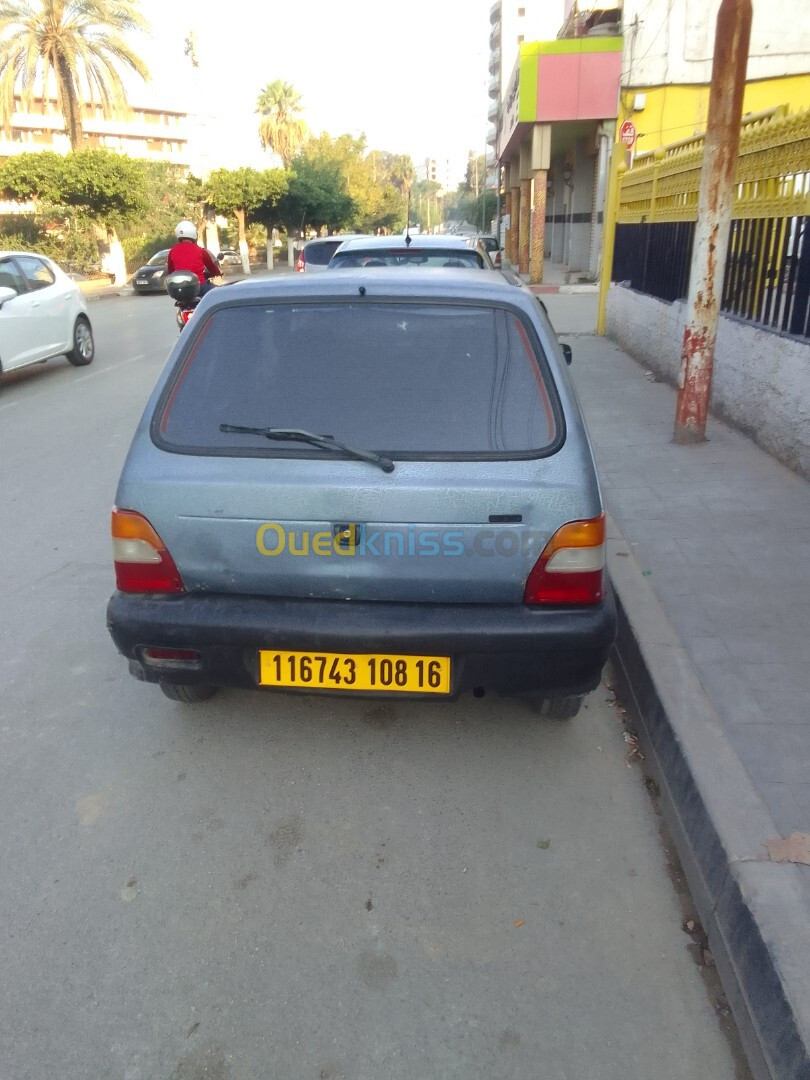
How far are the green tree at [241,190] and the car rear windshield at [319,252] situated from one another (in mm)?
28414

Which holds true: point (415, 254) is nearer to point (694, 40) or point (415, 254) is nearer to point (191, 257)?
point (191, 257)

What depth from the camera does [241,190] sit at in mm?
40562

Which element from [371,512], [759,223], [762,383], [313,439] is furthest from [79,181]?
[371,512]

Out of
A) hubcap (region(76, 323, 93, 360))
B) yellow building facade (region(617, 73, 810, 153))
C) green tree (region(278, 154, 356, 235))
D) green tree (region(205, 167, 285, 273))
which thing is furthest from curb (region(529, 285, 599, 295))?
green tree (region(278, 154, 356, 235))

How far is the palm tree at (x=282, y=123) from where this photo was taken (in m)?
62.3

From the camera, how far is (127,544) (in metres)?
2.96

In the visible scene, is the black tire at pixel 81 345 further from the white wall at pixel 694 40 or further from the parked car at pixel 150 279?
the white wall at pixel 694 40

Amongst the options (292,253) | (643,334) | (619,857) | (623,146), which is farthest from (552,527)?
(292,253)

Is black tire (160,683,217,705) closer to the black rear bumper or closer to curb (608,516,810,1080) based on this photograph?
the black rear bumper

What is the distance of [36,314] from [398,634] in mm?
9644

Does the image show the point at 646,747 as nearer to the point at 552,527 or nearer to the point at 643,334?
the point at 552,527

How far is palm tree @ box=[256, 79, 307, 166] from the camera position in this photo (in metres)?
62.3

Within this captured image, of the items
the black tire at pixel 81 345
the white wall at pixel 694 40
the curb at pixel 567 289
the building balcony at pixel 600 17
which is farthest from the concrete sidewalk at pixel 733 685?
the building balcony at pixel 600 17

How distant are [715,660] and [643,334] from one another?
7.96 meters
